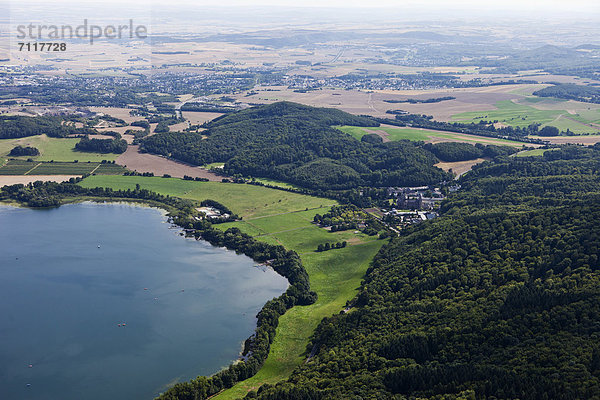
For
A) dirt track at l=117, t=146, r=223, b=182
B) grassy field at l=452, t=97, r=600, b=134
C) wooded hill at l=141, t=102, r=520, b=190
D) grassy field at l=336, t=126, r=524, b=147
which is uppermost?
grassy field at l=452, t=97, r=600, b=134

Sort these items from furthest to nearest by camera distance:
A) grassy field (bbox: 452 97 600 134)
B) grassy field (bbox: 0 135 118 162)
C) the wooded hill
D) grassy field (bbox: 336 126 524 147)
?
1. grassy field (bbox: 452 97 600 134)
2. grassy field (bbox: 336 126 524 147)
3. grassy field (bbox: 0 135 118 162)
4. the wooded hill

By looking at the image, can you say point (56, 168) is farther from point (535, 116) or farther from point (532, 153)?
point (535, 116)

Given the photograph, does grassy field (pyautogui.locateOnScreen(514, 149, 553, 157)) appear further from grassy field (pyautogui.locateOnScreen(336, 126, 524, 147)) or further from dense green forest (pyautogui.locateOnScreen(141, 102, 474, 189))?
dense green forest (pyautogui.locateOnScreen(141, 102, 474, 189))

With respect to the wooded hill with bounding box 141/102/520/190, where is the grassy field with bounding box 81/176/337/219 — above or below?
below

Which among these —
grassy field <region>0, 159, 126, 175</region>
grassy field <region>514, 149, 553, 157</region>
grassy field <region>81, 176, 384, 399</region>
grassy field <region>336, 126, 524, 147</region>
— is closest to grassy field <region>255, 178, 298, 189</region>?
grassy field <region>81, 176, 384, 399</region>

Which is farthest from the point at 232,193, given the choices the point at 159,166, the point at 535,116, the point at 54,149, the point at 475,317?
the point at 535,116

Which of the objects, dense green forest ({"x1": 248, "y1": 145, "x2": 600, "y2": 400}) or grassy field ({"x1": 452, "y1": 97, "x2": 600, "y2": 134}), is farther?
grassy field ({"x1": 452, "y1": 97, "x2": 600, "y2": 134})

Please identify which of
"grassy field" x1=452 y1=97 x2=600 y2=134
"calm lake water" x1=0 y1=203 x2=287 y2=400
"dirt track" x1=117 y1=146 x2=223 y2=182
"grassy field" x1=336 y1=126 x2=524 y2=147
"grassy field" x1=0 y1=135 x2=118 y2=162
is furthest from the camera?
"grassy field" x1=452 y1=97 x2=600 y2=134
